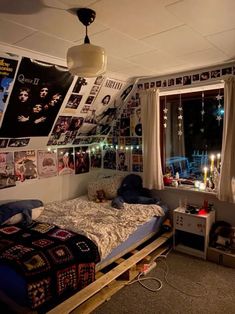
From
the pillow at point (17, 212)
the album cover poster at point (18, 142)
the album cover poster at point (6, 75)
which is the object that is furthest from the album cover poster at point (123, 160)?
the album cover poster at point (6, 75)

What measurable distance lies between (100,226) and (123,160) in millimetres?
1609

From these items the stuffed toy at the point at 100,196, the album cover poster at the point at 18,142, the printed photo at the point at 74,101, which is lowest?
the stuffed toy at the point at 100,196

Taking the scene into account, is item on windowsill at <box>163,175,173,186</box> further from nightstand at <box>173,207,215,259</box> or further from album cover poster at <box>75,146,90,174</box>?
album cover poster at <box>75,146,90,174</box>

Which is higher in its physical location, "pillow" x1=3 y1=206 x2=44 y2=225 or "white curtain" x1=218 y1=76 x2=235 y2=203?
"white curtain" x1=218 y1=76 x2=235 y2=203

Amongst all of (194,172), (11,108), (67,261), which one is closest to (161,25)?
(11,108)

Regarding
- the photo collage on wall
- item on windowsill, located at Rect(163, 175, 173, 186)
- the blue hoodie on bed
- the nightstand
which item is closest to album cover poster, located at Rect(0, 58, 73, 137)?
the photo collage on wall

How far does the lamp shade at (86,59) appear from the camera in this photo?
162 centimetres

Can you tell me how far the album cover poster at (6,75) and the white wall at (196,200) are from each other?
237cm

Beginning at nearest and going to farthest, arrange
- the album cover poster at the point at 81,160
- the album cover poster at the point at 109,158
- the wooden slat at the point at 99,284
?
1. the wooden slat at the point at 99,284
2. the album cover poster at the point at 81,160
3. the album cover poster at the point at 109,158

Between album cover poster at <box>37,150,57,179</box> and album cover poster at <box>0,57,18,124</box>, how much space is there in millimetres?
1084

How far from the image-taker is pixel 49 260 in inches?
77.8

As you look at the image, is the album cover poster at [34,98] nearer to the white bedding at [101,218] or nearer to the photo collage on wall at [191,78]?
the white bedding at [101,218]

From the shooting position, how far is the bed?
1.84m

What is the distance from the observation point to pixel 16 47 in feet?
7.47
